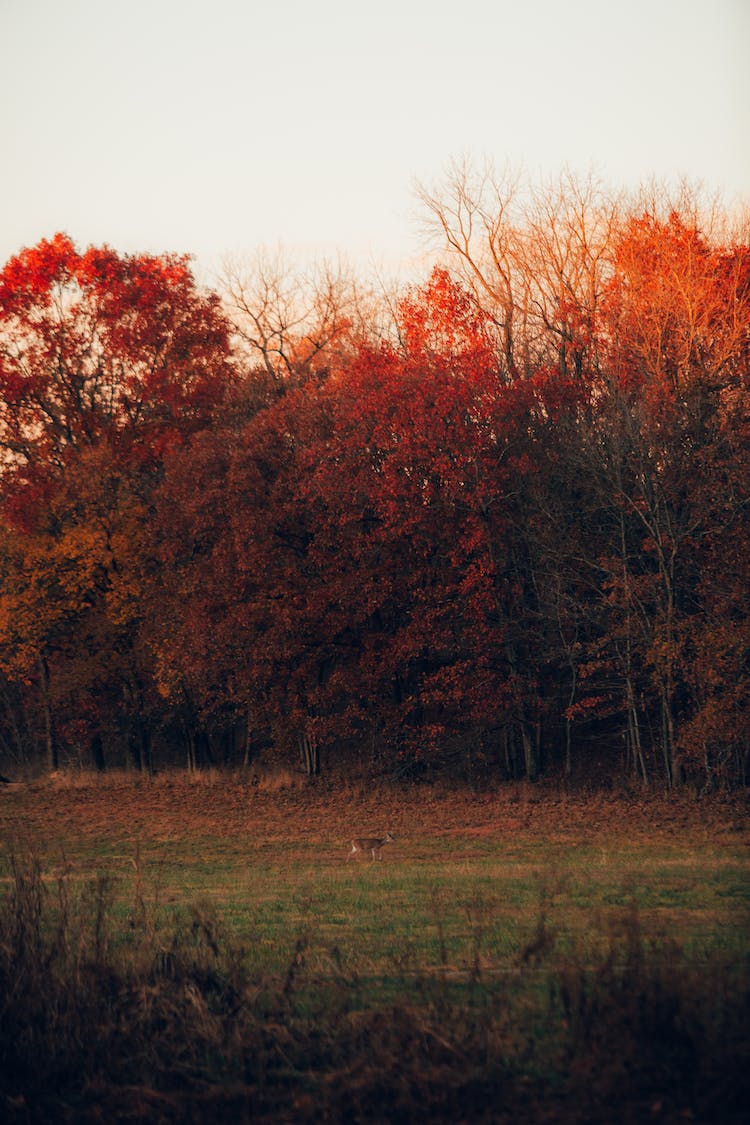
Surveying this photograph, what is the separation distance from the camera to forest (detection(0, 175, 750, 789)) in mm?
22562

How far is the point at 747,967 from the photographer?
687cm

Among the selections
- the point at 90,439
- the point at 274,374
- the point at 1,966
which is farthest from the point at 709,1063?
the point at 274,374

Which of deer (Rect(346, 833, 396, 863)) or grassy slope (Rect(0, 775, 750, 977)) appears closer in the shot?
grassy slope (Rect(0, 775, 750, 977))

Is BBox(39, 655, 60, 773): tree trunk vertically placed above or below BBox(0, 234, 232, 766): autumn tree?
below

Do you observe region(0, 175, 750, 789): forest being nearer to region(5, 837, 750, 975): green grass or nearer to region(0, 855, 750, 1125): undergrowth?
region(5, 837, 750, 975): green grass

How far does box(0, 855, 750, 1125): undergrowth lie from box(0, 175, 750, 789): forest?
48.6ft

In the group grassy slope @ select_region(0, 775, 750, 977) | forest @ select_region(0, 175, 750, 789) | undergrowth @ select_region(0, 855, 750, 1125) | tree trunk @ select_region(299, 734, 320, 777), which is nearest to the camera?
undergrowth @ select_region(0, 855, 750, 1125)

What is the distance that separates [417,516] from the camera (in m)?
24.5

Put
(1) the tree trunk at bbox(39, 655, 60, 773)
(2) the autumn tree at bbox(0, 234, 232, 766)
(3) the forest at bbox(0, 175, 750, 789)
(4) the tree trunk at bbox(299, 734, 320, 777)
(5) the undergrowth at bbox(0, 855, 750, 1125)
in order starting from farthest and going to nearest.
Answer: (1) the tree trunk at bbox(39, 655, 60, 773)
(2) the autumn tree at bbox(0, 234, 232, 766)
(4) the tree trunk at bbox(299, 734, 320, 777)
(3) the forest at bbox(0, 175, 750, 789)
(5) the undergrowth at bbox(0, 855, 750, 1125)

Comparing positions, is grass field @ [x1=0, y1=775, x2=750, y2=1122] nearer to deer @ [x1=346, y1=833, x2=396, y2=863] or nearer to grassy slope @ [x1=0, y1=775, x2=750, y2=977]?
grassy slope @ [x1=0, y1=775, x2=750, y2=977]

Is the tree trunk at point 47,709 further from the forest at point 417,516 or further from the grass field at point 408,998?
the grass field at point 408,998

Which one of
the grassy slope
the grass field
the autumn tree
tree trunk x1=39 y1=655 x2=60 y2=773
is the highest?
the autumn tree

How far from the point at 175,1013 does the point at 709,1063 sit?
10.2 ft

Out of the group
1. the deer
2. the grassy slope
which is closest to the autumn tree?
the grassy slope
